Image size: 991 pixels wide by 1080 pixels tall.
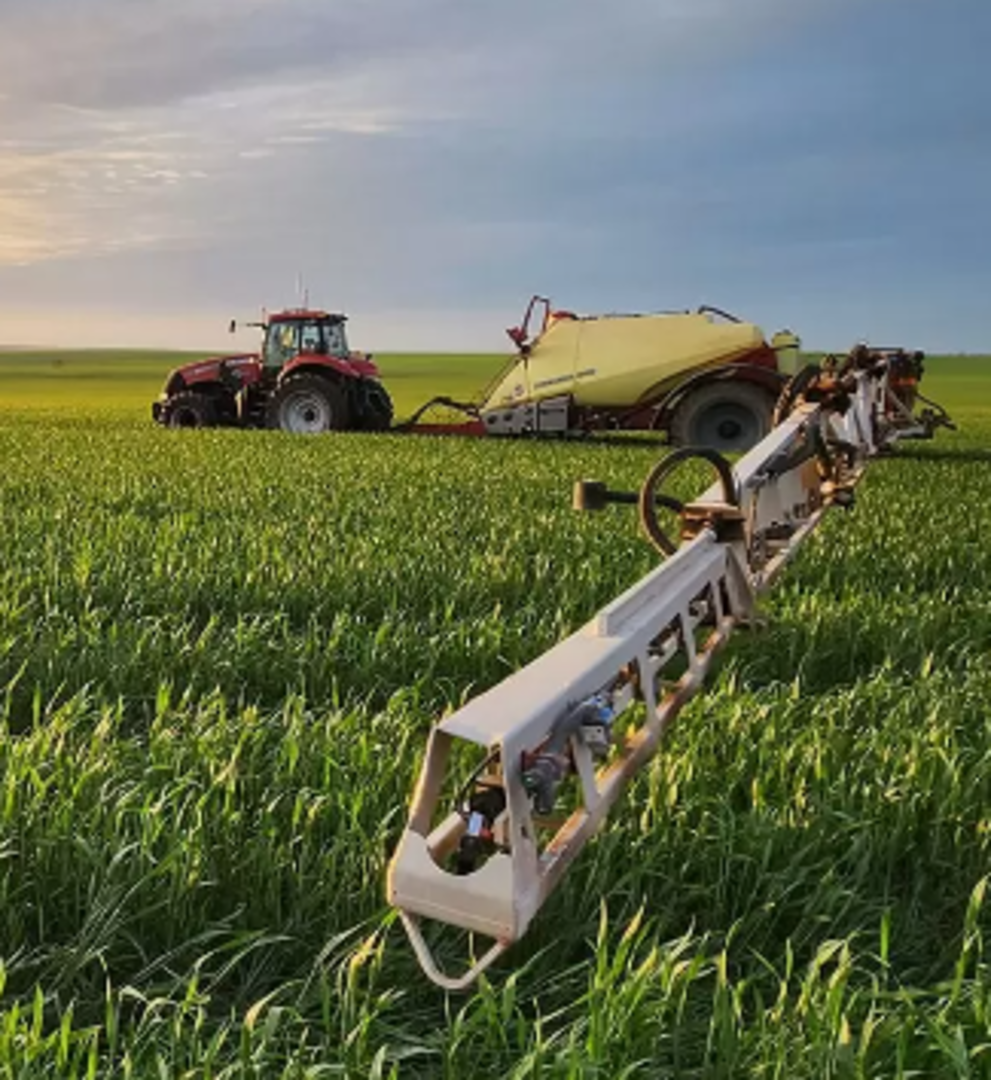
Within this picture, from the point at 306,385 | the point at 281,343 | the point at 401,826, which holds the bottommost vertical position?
the point at 401,826

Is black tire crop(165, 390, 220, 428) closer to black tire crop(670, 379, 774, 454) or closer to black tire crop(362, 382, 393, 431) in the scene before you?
black tire crop(362, 382, 393, 431)

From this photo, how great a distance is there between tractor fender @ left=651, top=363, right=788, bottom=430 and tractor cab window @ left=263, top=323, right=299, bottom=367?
21.6ft

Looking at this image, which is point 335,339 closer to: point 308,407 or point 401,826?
point 308,407

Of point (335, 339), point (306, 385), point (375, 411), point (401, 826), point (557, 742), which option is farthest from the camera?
point (335, 339)

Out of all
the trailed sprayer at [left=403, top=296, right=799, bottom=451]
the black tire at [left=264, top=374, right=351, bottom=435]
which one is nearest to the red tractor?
the black tire at [left=264, top=374, right=351, bottom=435]

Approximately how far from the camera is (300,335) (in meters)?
19.6

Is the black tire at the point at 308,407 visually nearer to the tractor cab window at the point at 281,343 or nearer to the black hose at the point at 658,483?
the tractor cab window at the point at 281,343

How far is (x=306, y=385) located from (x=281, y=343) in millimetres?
1066

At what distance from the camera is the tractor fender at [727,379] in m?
15.6

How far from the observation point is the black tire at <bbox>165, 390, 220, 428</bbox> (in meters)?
21.0

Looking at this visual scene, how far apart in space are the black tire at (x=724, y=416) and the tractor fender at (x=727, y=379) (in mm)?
64

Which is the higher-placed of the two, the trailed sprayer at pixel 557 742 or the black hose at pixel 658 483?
the black hose at pixel 658 483

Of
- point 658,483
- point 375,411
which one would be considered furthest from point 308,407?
point 658,483

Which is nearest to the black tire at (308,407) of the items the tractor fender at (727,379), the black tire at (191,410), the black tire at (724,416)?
the black tire at (191,410)
